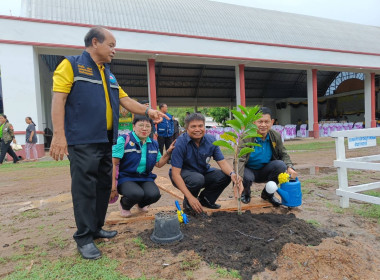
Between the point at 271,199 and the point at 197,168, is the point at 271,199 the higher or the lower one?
the lower one

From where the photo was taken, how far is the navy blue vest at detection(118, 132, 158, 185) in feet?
9.05

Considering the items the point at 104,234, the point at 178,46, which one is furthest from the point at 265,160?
the point at 178,46

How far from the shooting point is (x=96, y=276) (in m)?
1.75

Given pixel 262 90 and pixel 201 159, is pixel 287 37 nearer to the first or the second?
pixel 262 90

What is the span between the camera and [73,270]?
1847 mm

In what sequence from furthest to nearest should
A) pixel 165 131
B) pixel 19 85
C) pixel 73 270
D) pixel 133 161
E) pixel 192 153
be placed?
pixel 19 85 < pixel 165 131 < pixel 192 153 < pixel 133 161 < pixel 73 270

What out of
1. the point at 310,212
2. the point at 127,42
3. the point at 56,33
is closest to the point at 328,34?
the point at 127,42

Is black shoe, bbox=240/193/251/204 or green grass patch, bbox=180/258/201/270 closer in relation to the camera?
green grass patch, bbox=180/258/201/270

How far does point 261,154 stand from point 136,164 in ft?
5.18

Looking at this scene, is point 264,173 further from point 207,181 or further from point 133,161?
point 133,161

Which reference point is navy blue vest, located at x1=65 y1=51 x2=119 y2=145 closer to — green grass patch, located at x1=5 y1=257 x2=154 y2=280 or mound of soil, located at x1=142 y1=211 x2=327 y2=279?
green grass patch, located at x1=5 y1=257 x2=154 y2=280

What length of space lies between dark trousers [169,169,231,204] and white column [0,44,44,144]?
354 inches

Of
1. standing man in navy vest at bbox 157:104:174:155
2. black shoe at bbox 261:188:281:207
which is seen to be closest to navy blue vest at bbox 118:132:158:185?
black shoe at bbox 261:188:281:207

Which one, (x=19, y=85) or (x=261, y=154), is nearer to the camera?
(x=261, y=154)
